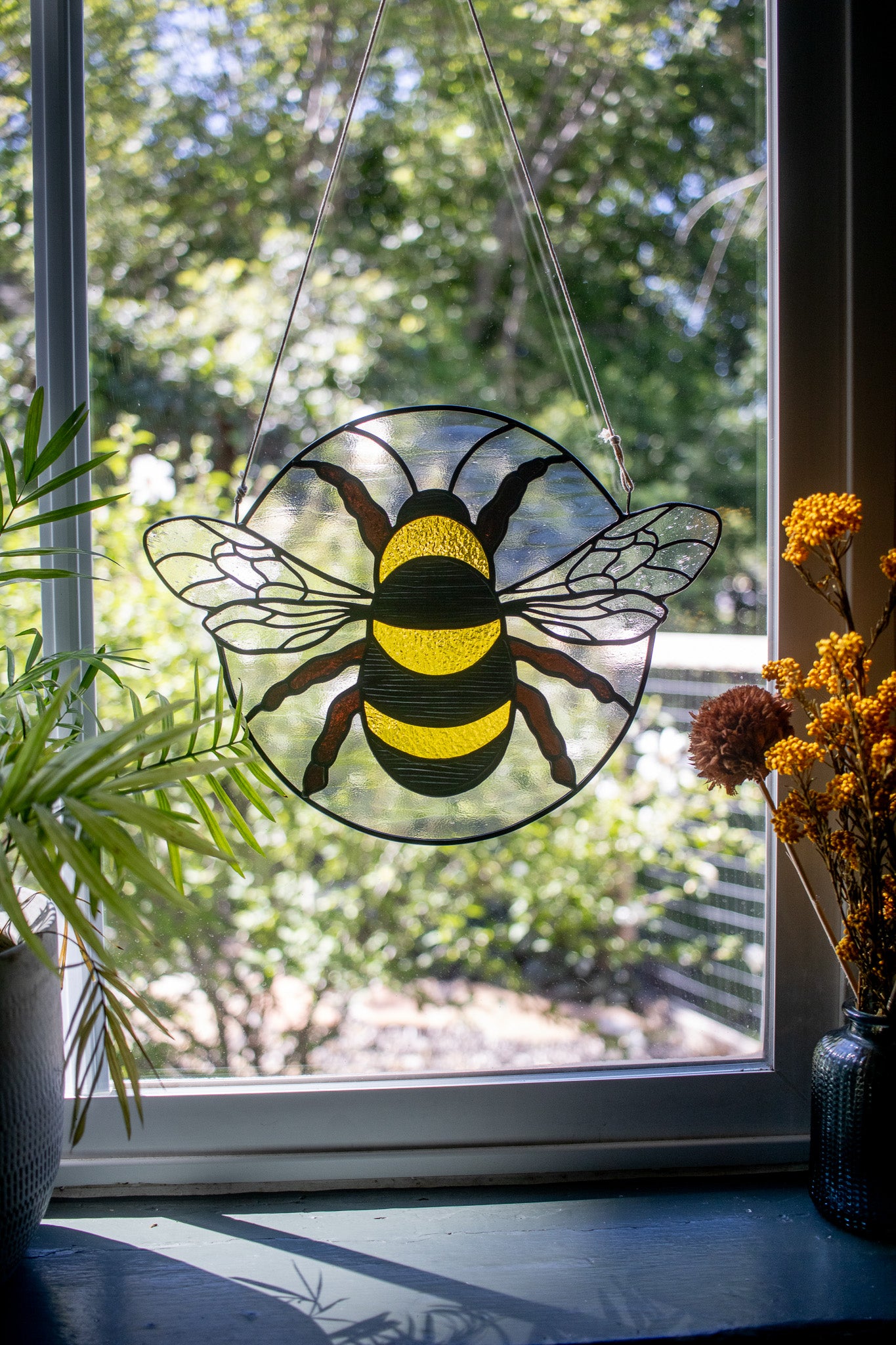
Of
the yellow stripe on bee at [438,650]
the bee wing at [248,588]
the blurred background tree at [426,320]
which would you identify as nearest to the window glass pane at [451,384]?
the blurred background tree at [426,320]

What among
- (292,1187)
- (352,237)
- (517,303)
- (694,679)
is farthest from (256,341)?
(292,1187)

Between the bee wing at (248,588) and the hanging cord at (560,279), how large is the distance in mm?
300

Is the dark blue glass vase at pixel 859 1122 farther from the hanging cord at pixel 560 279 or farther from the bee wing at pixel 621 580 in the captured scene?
the hanging cord at pixel 560 279

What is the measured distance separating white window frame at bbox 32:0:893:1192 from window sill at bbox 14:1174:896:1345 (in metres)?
0.03

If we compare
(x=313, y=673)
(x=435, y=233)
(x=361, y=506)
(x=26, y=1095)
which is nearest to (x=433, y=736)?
(x=313, y=673)

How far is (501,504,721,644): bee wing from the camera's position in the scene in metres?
0.80

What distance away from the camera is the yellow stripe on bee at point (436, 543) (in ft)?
2.62

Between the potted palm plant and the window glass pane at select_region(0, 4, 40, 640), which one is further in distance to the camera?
the window glass pane at select_region(0, 4, 40, 640)

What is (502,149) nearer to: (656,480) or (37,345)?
(656,480)

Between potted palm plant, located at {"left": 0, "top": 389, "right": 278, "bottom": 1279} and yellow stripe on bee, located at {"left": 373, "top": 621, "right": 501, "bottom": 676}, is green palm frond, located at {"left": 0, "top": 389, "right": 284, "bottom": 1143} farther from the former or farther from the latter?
yellow stripe on bee, located at {"left": 373, "top": 621, "right": 501, "bottom": 676}

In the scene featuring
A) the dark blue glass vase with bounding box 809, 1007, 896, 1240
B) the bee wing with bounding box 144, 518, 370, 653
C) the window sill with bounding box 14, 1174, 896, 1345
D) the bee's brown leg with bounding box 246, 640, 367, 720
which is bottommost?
the window sill with bounding box 14, 1174, 896, 1345

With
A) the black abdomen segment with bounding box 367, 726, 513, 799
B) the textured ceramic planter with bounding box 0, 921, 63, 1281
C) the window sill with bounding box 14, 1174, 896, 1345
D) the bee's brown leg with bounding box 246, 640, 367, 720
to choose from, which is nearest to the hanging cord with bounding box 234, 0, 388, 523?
the bee's brown leg with bounding box 246, 640, 367, 720

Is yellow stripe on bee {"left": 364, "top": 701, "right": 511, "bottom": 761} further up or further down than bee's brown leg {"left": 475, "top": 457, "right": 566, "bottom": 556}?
further down

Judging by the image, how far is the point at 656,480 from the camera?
0.94 meters
